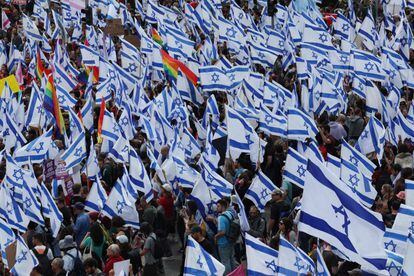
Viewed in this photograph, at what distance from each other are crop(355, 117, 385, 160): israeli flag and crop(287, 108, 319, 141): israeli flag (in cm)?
105

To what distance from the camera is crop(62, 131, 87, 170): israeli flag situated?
23.4 metres

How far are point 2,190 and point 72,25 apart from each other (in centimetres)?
1692

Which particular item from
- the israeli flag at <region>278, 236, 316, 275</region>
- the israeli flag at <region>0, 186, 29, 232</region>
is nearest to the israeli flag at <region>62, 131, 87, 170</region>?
the israeli flag at <region>0, 186, 29, 232</region>

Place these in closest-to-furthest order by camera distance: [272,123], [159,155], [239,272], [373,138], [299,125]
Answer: [239,272], [373,138], [299,125], [159,155], [272,123]

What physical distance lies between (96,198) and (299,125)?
15.2 ft

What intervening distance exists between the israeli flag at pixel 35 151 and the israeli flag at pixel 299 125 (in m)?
4.48

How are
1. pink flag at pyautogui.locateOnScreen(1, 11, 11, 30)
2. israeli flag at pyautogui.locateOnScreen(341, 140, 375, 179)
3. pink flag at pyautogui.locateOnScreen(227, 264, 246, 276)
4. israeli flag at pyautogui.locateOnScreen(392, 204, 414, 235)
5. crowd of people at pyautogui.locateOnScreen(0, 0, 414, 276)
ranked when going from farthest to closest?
pink flag at pyautogui.locateOnScreen(1, 11, 11, 30), israeli flag at pyautogui.locateOnScreen(341, 140, 375, 179), crowd of people at pyautogui.locateOnScreen(0, 0, 414, 276), pink flag at pyautogui.locateOnScreen(227, 264, 246, 276), israeli flag at pyautogui.locateOnScreen(392, 204, 414, 235)

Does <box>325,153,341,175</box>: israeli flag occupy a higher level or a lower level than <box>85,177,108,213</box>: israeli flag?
higher

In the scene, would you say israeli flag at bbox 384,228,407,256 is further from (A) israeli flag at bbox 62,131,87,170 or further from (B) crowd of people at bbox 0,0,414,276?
(A) israeli flag at bbox 62,131,87,170

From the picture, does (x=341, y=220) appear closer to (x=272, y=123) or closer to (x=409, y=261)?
(x=409, y=261)

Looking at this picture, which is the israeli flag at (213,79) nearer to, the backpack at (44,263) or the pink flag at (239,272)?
the backpack at (44,263)

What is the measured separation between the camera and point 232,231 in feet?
65.5

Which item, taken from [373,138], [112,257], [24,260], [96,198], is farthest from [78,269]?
[373,138]

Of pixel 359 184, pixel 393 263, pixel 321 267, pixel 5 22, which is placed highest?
pixel 321 267
